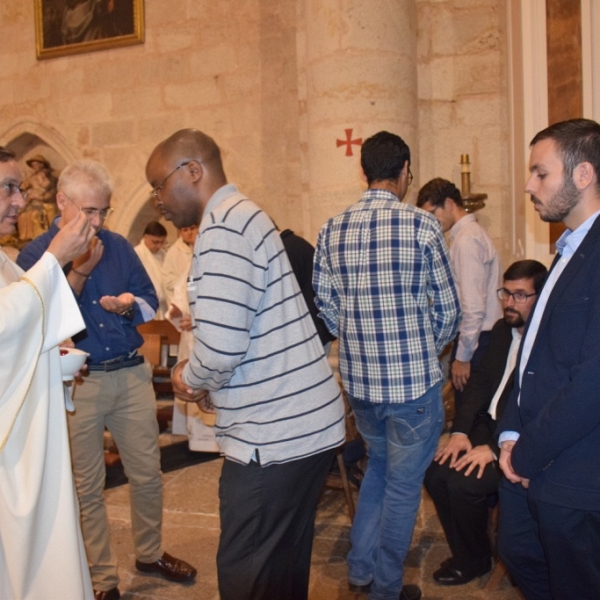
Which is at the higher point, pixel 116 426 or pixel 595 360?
pixel 595 360

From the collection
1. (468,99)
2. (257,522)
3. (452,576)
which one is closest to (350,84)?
(468,99)

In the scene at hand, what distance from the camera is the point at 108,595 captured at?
297 cm

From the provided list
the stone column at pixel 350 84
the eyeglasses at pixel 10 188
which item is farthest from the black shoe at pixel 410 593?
the stone column at pixel 350 84

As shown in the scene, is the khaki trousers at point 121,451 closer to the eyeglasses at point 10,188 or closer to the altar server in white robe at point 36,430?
the altar server in white robe at point 36,430

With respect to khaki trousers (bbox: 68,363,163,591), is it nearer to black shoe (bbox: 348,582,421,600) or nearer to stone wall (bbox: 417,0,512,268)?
black shoe (bbox: 348,582,421,600)

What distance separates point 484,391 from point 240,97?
16.1ft

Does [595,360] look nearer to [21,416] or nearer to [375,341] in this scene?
[375,341]

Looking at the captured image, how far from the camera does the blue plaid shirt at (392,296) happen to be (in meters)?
2.67

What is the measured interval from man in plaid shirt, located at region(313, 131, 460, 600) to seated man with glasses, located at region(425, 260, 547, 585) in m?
0.37

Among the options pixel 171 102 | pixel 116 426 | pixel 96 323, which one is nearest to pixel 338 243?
pixel 96 323

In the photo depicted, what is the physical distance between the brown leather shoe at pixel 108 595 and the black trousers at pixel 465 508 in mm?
1448

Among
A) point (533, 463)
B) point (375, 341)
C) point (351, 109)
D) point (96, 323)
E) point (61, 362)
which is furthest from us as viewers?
point (351, 109)

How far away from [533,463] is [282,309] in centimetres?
84

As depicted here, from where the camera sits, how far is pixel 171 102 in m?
7.54
